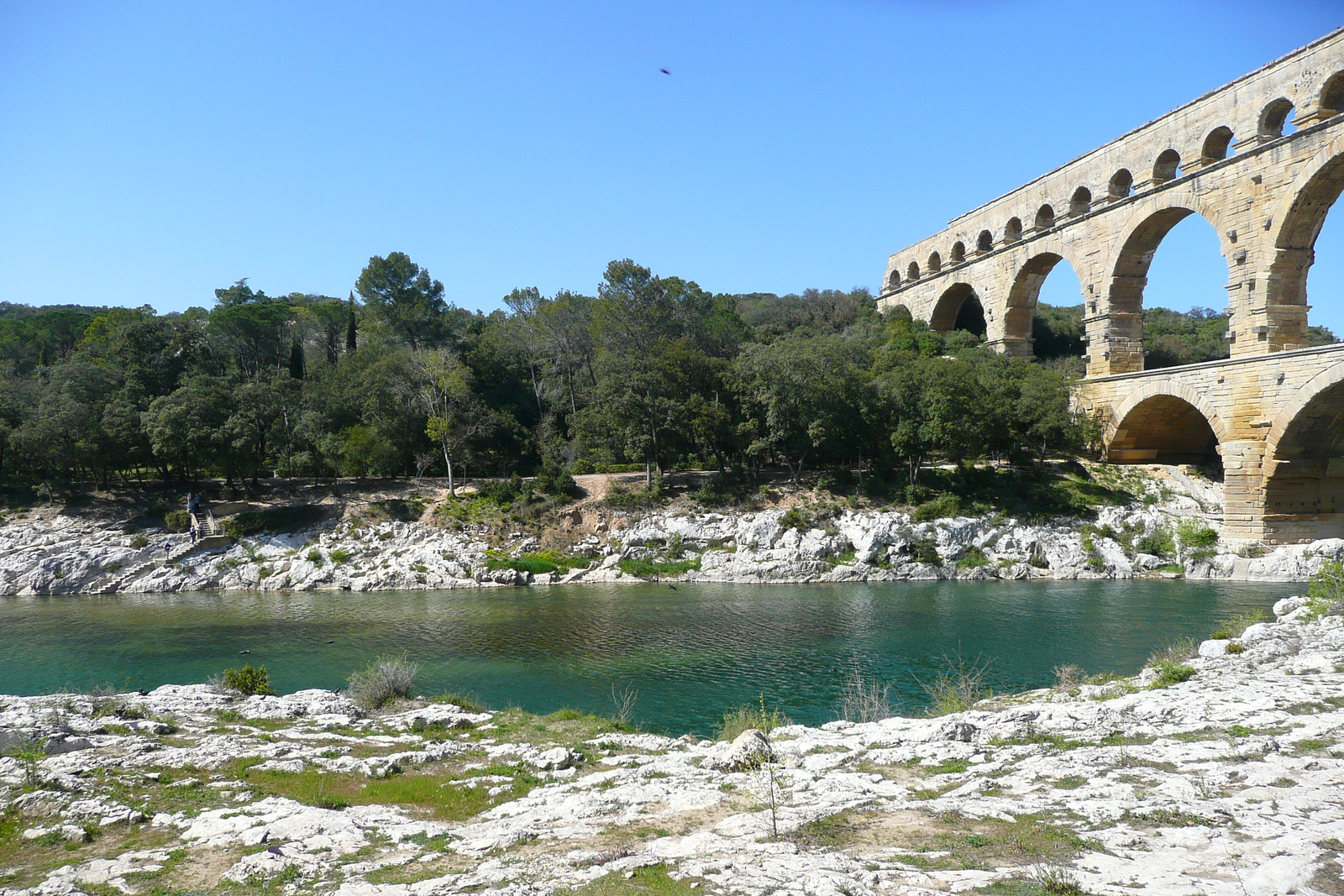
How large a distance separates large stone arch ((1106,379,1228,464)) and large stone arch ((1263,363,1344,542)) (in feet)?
18.8

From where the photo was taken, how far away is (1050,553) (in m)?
32.3

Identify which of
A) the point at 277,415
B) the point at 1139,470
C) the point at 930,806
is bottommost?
the point at 930,806

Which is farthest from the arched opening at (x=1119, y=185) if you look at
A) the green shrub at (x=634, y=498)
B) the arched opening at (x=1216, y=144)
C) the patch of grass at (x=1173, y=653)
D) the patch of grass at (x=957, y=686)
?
the patch of grass at (x=957, y=686)

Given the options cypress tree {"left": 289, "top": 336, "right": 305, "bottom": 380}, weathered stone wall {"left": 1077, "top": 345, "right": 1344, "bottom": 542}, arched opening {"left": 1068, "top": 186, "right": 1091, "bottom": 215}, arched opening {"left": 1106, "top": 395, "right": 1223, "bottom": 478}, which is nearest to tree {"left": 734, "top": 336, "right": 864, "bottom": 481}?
arched opening {"left": 1106, "top": 395, "right": 1223, "bottom": 478}

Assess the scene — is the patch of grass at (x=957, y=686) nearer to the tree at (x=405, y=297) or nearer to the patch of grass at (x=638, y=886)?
the patch of grass at (x=638, y=886)

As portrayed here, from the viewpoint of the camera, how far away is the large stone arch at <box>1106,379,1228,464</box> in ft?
114

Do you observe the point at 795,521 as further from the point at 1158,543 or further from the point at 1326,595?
the point at 1326,595

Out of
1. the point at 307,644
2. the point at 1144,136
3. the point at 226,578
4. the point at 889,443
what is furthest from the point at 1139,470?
the point at 226,578

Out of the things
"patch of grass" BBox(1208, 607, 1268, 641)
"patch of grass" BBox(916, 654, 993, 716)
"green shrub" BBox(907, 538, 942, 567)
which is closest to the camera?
"patch of grass" BBox(916, 654, 993, 716)

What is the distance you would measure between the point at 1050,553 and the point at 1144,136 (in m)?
20.6

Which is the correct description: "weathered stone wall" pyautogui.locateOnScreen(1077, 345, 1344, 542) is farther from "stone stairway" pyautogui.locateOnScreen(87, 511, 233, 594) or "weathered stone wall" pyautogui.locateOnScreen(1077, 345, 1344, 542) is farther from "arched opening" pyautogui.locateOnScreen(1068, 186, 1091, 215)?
"stone stairway" pyautogui.locateOnScreen(87, 511, 233, 594)

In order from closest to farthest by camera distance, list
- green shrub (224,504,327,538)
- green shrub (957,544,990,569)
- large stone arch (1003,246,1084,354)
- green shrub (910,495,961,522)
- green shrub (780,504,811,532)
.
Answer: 1. green shrub (957,544,990,569)
2. green shrub (910,495,961,522)
3. green shrub (780,504,811,532)
4. green shrub (224,504,327,538)
5. large stone arch (1003,246,1084,354)

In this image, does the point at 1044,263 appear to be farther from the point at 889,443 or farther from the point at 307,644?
the point at 307,644

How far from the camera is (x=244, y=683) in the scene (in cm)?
1593
